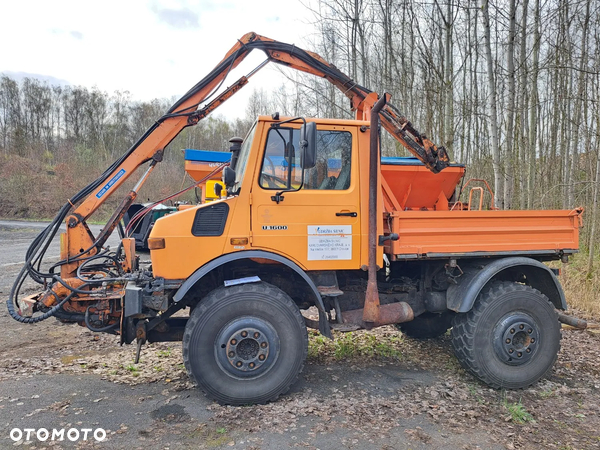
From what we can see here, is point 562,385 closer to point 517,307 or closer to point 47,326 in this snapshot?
point 517,307

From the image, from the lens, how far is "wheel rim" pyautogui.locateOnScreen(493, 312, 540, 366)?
4.04m

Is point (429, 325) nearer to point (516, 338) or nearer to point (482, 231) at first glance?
point (516, 338)

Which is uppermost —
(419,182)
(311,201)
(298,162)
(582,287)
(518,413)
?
(298,162)

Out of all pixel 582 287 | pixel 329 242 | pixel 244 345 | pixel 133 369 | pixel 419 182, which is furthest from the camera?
pixel 582 287

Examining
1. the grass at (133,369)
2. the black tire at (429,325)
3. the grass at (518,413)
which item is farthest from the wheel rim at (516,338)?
the grass at (133,369)

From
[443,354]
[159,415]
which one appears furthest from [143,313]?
[443,354]

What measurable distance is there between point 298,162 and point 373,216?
0.87 metres

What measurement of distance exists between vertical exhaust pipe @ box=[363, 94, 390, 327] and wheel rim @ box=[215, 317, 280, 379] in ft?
3.15

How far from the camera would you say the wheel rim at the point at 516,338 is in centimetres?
404

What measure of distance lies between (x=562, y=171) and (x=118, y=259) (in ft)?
43.2

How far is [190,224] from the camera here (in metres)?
3.68

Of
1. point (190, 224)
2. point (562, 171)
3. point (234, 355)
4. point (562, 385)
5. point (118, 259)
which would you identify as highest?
point (562, 171)

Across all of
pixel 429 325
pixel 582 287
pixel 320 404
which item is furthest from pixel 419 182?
pixel 582 287

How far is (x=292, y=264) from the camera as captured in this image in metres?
3.77
